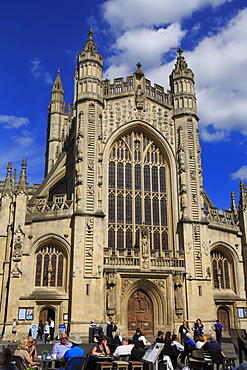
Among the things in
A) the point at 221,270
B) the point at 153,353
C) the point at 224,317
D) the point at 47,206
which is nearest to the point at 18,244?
the point at 47,206

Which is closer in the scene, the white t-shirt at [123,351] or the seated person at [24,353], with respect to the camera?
the seated person at [24,353]

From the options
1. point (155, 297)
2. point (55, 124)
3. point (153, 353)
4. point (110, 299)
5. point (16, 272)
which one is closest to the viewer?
point (153, 353)

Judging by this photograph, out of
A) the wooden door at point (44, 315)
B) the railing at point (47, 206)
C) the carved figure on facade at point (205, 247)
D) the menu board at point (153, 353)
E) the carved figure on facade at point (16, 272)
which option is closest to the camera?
A: the menu board at point (153, 353)

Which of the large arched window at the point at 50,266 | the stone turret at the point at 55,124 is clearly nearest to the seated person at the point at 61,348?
the large arched window at the point at 50,266

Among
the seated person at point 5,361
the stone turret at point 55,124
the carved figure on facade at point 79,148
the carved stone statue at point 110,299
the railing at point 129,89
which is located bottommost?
the seated person at point 5,361

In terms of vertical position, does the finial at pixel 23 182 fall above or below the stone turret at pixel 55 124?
below

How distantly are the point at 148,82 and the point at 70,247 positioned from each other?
14.2m

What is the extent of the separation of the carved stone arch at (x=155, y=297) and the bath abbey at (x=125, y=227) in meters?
0.07

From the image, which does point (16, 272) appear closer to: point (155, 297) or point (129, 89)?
point (155, 297)

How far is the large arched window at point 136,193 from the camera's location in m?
26.1

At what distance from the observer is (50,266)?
23750 mm

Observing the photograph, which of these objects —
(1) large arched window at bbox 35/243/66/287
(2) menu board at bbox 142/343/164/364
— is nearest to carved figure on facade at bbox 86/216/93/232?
(1) large arched window at bbox 35/243/66/287

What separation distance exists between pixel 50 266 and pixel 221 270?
12.3 metres

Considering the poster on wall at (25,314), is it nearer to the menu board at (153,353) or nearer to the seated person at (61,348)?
the seated person at (61,348)
